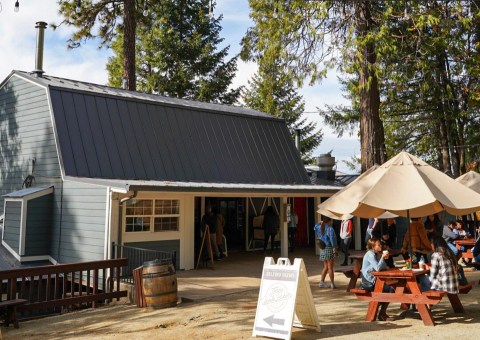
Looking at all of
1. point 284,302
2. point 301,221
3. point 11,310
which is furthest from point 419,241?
point 301,221

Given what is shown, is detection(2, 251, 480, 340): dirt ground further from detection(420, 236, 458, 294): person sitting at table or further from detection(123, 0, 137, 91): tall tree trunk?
detection(123, 0, 137, 91): tall tree trunk

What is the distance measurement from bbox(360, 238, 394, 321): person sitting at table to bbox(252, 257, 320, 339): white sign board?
49.0 inches

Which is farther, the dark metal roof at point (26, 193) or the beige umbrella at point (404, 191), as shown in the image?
the dark metal roof at point (26, 193)

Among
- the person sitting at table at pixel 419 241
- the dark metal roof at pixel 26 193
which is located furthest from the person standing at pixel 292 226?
the dark metal roof at pixel 26 193

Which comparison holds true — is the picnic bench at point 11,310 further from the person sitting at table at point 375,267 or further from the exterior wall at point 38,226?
the person sitting at table at point 375,267

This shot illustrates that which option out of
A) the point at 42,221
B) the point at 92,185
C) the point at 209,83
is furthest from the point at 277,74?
the point at 209,83

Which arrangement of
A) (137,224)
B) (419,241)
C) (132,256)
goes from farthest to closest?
(137,224), (132,256), (419,241)

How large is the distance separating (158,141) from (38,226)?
13.5 feet

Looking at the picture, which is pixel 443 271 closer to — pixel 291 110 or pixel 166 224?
pixel 166 224

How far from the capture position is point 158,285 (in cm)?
841

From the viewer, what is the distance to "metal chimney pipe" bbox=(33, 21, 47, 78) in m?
14.2

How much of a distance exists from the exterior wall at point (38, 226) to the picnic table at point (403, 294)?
8645 millimetres

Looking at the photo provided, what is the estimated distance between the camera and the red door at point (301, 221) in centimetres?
1984

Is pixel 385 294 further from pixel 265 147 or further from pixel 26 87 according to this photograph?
pixel 26 87
